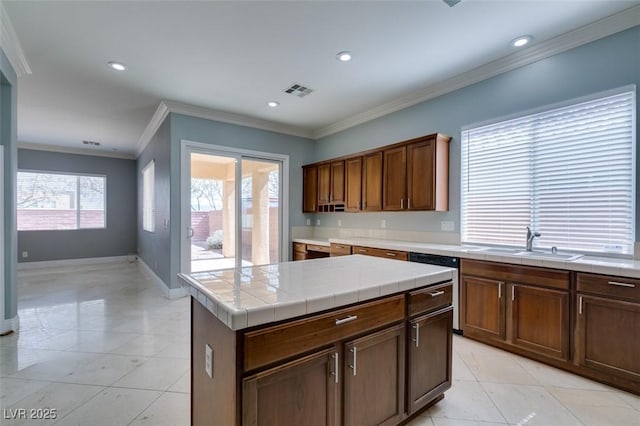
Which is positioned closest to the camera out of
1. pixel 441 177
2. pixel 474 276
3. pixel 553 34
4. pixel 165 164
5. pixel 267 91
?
pixel 553 34

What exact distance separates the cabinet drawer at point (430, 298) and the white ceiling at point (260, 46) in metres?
2.20

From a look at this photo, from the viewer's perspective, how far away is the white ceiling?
7.87 ft

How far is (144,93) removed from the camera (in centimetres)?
407

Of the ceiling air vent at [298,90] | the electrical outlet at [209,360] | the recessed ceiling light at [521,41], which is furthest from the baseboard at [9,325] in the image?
the recessed ceiling light at [521,41]

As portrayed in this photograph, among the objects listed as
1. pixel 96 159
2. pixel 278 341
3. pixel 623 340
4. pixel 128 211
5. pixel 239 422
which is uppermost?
pixel 96 159

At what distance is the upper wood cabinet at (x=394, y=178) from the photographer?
11.8 ft

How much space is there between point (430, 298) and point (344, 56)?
8.50ft

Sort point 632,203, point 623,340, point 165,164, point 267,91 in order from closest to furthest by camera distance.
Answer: point 623,340 < point 632,203 < point 267,91 < point 165,164

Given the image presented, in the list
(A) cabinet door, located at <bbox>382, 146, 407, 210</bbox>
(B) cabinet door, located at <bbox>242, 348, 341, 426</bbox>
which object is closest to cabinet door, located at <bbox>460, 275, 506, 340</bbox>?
(A) cabinet door, located at <bbox>382, 146, 407, 210</bbox>

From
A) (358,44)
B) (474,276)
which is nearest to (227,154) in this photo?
(358,44)

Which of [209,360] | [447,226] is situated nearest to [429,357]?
[209,360]

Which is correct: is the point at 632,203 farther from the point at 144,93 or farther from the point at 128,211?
the point at 128,211

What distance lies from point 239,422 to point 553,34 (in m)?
3.86

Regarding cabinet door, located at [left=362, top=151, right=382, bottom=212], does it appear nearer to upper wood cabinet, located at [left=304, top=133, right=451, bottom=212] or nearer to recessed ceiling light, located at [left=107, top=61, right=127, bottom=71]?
upper wood cabinet, located at [left=304, top=133, right=451, bottom=212]
